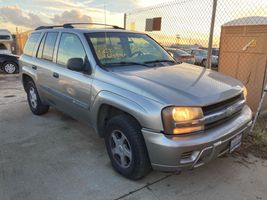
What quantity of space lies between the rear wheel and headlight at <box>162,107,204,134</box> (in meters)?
12.7

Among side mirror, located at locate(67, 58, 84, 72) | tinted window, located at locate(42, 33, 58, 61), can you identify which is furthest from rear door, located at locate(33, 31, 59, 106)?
side mirror, located at locate(67, 58, 84, 72)

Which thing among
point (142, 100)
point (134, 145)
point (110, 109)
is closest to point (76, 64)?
point (110, 109)

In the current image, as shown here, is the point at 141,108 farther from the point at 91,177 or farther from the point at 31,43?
the point at 31,43

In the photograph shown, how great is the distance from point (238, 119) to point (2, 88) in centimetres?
841

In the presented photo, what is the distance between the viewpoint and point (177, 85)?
302 cm

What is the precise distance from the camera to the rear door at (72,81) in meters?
3.69

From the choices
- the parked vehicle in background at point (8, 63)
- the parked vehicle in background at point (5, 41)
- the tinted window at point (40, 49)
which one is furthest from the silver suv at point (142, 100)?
the parked vehicle in background at point (5, 41)

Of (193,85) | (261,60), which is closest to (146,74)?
(193,85)

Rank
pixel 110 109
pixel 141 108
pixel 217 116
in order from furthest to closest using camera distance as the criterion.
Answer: pixel 110 109 < pixel 217 116 < pixel 141 108

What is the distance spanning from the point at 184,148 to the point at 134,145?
56 centimetres

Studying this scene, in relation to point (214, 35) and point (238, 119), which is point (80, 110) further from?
point (214, 35)

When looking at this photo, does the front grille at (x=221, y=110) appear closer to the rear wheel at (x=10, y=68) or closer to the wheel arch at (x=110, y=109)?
the wheel arch at (x=110, y=109)

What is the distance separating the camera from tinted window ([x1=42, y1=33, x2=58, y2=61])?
464 cm

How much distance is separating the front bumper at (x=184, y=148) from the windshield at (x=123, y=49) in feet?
4.43
